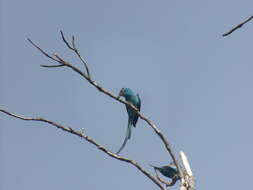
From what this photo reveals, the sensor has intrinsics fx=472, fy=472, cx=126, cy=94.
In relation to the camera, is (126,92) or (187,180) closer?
(187,180)

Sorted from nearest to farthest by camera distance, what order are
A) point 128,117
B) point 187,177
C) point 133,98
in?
point 187,177 < point 128,117 < point 133,98

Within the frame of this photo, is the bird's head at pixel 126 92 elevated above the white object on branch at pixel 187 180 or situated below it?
above

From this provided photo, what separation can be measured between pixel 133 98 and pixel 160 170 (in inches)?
109

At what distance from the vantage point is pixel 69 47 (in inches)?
201

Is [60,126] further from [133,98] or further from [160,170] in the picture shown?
[133,98]

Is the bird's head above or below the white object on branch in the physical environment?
above

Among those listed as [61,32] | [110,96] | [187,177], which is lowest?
[187,177]

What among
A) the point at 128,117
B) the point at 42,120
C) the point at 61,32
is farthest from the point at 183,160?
the point at 128,117

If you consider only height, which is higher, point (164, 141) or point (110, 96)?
point (110, 96)

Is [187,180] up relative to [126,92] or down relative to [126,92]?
down

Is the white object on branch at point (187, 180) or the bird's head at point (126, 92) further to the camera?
the bird's head at point (126, 92)

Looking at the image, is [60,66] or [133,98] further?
[133,98]

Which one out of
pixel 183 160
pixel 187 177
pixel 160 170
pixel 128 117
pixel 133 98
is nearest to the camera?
pixel 187 177

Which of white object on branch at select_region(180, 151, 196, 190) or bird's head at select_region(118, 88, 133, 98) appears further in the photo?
bird's head at select_region(118, 88, 133, 98)
